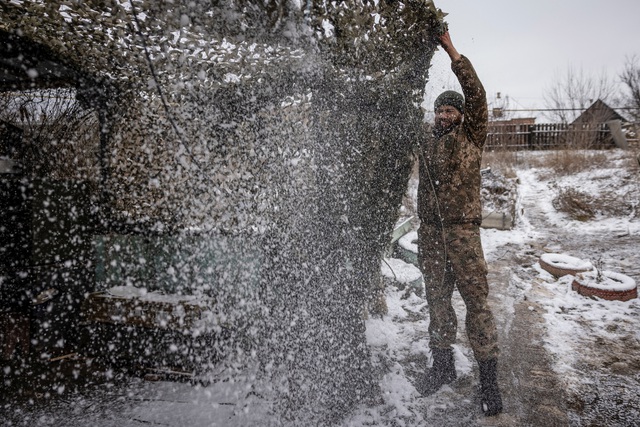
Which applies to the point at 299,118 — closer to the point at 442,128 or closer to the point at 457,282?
the point at 442,128

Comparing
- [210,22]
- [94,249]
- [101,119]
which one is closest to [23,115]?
[101,119]

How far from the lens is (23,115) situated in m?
5.87

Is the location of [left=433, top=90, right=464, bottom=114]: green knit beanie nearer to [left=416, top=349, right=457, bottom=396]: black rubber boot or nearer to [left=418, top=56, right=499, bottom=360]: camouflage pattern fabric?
[left=418, top=56, right=499, bottom=360]: camouflage pattern fabric

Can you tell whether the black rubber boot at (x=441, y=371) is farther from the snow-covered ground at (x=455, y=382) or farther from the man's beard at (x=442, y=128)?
the man's beard at (x=442, y=128)

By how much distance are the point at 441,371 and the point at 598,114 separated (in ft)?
62.0

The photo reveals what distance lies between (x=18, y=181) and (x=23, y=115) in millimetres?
3956

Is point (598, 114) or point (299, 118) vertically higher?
point (598, 114)

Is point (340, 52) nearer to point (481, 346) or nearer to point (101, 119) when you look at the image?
point (481, 346)

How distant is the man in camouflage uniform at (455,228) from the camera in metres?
2.36

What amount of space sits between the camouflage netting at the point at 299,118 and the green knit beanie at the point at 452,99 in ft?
0.85

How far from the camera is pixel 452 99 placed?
8.30ft

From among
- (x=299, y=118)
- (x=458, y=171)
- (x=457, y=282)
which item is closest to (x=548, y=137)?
(x=458, y=171)

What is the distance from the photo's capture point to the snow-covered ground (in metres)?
2.30

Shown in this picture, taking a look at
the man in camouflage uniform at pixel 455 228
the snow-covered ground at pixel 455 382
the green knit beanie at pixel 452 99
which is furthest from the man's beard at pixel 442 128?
the snow-covered ground at pixel 455 382
